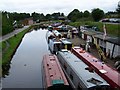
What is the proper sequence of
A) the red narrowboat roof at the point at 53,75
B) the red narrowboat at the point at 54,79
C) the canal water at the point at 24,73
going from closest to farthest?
the red narrowboat at the point at 54,79
the red narrowboat roof at the point at 53,75
the canal water at the point at 24,73

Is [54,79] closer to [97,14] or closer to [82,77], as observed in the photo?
[82,77]

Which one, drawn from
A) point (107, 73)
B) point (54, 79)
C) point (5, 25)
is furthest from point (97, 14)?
point (54, 79)

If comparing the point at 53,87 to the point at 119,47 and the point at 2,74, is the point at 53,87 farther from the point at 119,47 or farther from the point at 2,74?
the point at 119,47

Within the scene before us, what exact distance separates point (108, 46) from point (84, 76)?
9.55m

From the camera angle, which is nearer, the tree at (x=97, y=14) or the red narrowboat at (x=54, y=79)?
the red narrowboat at (x=54, y=79)

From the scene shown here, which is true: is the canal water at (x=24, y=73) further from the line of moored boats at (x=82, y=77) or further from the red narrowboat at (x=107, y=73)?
the red narrowboat at (x=107, y=73)

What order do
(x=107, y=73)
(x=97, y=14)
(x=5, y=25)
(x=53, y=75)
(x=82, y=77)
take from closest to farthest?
(x=82, y=77)
(x=107, y=73)
(x=53, y=75)
(x=5, y=25)
(x=97, y=14)

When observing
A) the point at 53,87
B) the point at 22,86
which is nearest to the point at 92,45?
the point at 22,86

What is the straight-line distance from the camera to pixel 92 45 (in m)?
25.8

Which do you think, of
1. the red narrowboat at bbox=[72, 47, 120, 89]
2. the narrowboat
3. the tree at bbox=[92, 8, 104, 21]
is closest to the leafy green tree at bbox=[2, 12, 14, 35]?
the tree at bbox=[92, 8, 104, 21]

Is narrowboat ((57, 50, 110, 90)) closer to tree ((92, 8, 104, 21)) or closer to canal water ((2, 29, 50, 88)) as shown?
canal water ((2, 29, 50, 88))

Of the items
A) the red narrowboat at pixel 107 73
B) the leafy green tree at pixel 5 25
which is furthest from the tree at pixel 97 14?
the red narrowboat at pixel 107 73

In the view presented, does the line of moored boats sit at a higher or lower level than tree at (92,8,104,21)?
lower

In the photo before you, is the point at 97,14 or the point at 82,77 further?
the point at 97,14
